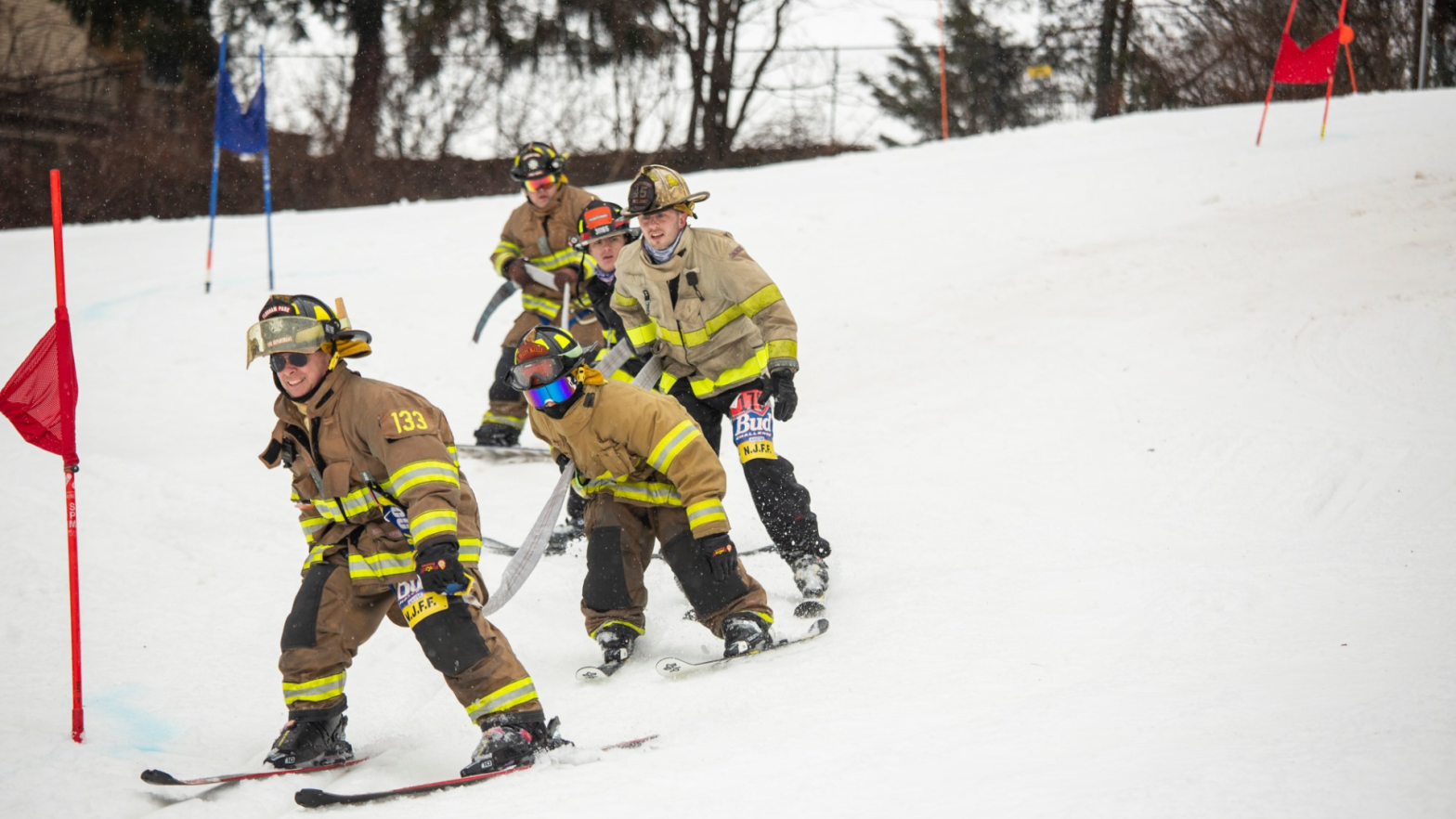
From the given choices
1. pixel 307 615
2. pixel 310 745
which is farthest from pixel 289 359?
pixel 310 745

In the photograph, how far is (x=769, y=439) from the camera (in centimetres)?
498

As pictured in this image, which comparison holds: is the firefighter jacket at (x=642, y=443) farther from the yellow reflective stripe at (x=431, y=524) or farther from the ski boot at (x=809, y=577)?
the yellow reflective stripe at (x=431, y=524)

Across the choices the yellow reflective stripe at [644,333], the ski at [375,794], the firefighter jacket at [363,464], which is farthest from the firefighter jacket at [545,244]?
the ski at [375,794]

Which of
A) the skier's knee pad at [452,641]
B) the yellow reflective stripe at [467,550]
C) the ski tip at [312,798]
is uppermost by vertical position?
the yellow reflective stripe at [467,550]

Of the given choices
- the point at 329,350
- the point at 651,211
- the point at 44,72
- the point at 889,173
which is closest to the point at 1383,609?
the point at 651,211

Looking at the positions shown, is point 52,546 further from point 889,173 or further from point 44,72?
point 44,72

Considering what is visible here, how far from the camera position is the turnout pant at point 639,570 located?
4.39 m

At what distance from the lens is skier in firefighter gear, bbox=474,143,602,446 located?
24.3 feet

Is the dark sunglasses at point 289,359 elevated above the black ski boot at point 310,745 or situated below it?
above

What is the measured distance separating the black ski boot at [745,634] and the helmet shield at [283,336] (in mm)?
1763

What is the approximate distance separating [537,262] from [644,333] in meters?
2.49

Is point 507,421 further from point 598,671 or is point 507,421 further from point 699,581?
point 699,581

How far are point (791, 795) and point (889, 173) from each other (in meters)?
11.5

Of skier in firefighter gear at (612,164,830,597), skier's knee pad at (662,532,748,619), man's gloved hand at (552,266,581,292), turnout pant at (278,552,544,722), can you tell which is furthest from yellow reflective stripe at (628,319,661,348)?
man's gloved hand at (552,266,581,292)
